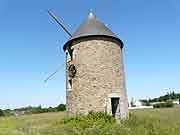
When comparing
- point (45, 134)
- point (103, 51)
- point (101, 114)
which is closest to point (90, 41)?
point (103, 51)

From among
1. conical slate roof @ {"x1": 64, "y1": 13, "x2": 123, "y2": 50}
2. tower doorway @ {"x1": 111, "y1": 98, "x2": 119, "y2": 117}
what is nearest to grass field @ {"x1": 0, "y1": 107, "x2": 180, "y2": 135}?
tower doorway @ {"x1": 111, "y1": 98, "x2": 119, "y2": 117}

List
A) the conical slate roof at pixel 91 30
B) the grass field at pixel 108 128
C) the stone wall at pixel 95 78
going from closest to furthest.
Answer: the grass field at pixel 108 128 < the stone wall at pixel 95 78 < the conical slate roof at pixel 91 30

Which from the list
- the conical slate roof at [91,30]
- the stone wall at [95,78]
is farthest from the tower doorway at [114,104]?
the conical slate roof at [91,30]

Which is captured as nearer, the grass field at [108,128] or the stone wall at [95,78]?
the grass field at [108,128]

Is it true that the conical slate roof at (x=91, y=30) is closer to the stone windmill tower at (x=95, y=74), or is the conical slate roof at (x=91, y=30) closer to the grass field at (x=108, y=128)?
the stone windmill tower at (x=95, y=74)

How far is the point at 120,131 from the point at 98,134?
117 cm

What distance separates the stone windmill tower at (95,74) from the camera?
1515 centimetres

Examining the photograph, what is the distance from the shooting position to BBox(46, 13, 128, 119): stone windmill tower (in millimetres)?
15148

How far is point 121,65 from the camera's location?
16.7 metres

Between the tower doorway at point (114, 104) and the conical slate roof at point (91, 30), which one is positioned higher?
the conical slate roof at point (91, 30)

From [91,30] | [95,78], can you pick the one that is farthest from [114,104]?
[91,30]

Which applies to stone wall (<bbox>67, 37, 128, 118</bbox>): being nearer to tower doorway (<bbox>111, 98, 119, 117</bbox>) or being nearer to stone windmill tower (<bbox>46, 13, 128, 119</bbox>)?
stone windmill tower (<bbox>46, 13, 128, 119</bbox>)

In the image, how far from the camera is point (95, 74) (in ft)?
50.4

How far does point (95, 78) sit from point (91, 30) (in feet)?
11.1
